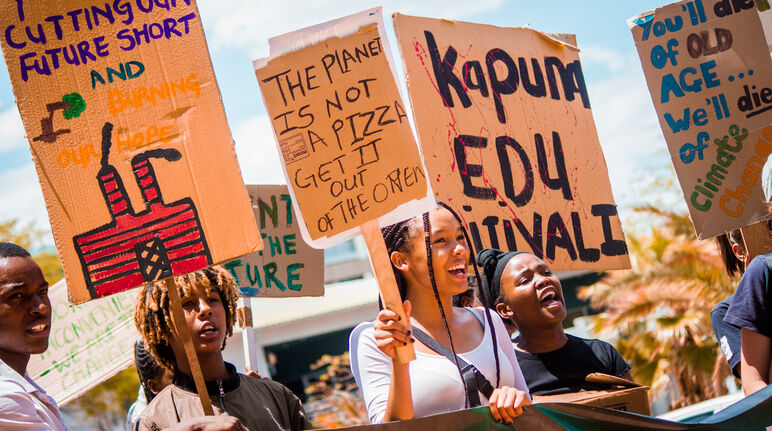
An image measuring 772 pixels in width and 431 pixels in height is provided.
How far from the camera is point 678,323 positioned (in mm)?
10969

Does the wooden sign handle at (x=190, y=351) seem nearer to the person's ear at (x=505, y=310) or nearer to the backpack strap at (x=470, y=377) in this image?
the backpack strap at (x=470, y=377)

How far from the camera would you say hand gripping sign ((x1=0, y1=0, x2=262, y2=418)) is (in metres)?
2.36

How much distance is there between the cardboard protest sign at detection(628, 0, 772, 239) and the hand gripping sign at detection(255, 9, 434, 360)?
5.58 feet

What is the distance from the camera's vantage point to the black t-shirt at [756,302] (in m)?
2.52

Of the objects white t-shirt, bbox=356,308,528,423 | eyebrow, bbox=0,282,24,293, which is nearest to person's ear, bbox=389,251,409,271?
white t-shirt, bbox=356,308,528,423

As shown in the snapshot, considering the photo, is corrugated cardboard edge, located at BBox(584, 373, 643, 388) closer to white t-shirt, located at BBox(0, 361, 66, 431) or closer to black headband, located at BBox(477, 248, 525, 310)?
black headband, located at BBox(477, 248, 525, 310)

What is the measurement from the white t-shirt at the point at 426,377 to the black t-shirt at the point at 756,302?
80 centimetres

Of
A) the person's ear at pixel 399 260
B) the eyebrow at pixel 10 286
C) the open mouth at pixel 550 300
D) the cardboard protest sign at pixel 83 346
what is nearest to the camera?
the eyebrow at pixel 10 286

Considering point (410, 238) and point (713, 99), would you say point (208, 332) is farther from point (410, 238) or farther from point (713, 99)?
point (713, 99)

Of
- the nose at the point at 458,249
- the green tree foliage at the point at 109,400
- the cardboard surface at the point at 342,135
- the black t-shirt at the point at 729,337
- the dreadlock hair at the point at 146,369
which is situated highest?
the cardboard surface at the point at 342,135

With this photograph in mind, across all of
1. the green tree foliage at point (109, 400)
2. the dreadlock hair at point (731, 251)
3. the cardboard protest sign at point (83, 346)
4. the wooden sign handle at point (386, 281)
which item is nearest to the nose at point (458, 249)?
the wooden sign handle at point (386, 281)

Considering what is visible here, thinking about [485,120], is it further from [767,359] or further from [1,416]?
[1,416]

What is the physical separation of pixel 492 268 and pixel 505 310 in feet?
0.74

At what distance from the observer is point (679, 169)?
364cm
